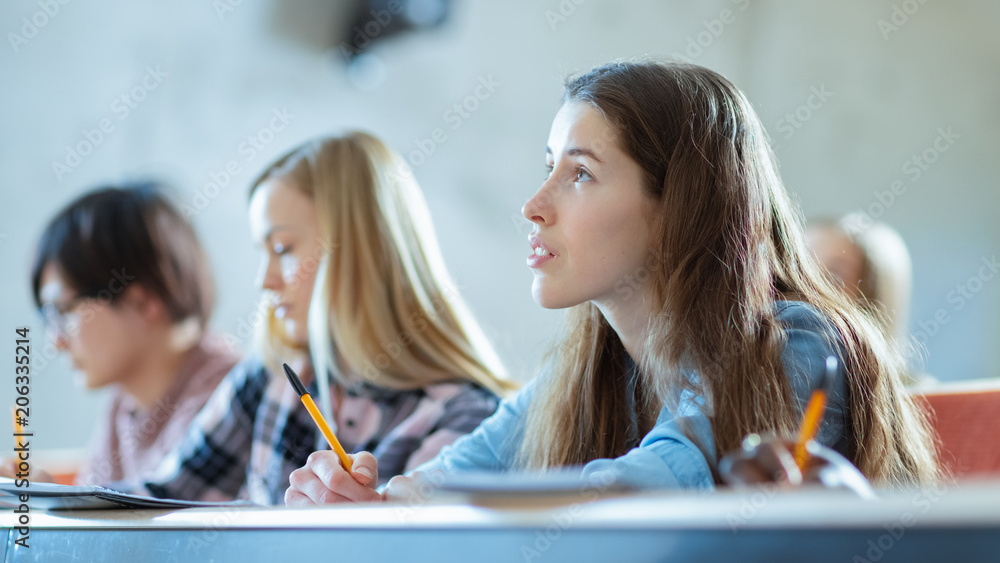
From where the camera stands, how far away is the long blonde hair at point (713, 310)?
32.8 inches

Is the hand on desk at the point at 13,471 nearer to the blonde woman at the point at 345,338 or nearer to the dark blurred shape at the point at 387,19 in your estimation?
the blonde woman at the point at 345,338

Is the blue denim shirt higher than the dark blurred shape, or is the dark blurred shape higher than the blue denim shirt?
the dark blurred shape

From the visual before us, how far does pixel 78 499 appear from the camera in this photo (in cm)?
77

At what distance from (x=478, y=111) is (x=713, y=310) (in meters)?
2.57

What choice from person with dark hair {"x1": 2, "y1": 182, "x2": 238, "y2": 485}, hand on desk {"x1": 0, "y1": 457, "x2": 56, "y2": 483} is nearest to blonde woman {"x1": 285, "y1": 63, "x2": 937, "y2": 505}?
hand on desk {"x1": 0, "y1": 457, "x2": 56, "y2": 483}

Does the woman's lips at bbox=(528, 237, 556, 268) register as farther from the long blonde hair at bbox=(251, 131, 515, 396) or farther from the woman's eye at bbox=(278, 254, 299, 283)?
the woman's eye at bbox=(278, 254, 299, 283)

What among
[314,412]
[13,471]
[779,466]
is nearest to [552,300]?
[314,412]

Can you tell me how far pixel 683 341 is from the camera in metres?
0.87

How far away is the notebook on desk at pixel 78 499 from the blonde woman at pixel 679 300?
0.56ft

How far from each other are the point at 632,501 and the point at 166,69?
3.18m

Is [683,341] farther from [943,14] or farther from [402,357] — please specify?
[943,14]

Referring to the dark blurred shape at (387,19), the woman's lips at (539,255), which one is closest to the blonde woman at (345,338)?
the woman's lips at (539,255)

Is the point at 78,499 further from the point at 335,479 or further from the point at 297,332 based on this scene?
the point at 297,332

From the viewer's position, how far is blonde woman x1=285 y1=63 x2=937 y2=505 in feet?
2.72
